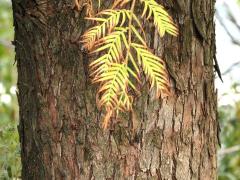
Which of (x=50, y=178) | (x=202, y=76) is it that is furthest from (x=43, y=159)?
(x=202, y=76)

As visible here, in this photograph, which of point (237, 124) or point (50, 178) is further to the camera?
point (237, 124)

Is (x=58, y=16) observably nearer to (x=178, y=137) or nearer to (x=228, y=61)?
(x=178, y=137)

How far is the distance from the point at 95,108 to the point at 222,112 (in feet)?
8.32

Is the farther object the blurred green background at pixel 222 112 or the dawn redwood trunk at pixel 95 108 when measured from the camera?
the blurred green background at pixel 222 112

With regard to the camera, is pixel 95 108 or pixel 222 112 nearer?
pixel 95 108

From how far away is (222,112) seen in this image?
4.05m

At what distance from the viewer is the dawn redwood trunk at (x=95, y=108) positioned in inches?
64.6

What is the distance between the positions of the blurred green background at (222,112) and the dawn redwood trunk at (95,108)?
0.17 m

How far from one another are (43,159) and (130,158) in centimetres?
25

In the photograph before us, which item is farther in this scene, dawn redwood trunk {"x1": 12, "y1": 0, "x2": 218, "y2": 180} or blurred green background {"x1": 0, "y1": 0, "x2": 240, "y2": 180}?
blurred green background {"x1": 0, "y1": 0, "x2": 240, "y2": 180}

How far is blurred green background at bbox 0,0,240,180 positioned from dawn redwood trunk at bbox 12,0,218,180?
0.57 feet

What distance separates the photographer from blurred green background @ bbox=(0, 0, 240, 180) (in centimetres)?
236

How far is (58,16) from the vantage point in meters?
1.64

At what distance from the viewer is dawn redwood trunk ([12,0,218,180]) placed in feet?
5.39
